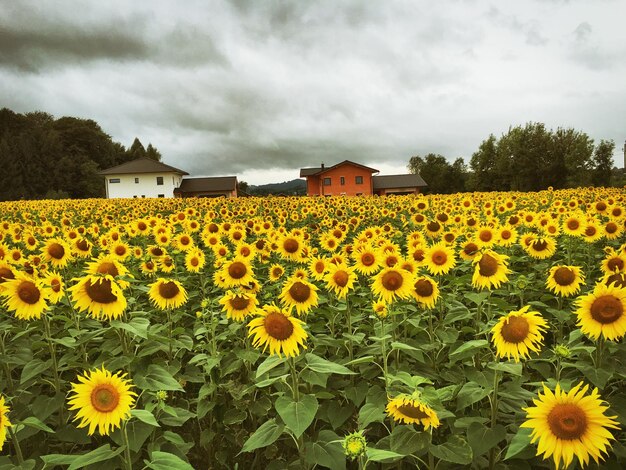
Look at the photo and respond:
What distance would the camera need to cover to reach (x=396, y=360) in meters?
3.67

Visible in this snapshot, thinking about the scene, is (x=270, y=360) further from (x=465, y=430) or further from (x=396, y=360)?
(x=465, y=430)

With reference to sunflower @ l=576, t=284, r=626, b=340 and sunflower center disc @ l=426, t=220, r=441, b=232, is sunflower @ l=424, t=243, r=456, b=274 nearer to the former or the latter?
sunflower @ l=576, t=284, r=626, b=340

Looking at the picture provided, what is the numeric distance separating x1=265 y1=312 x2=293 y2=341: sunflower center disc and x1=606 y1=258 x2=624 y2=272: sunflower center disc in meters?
3.69

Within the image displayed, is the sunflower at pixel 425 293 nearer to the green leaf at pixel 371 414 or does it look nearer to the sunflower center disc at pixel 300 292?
the sunflower center disc at pixel 300 292

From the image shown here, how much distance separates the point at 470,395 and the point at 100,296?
9.40 feet

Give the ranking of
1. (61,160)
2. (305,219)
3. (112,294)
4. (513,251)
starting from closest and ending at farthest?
(112,294) → (513,251) → (305,219) → (61,160)

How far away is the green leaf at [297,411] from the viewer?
2445mm

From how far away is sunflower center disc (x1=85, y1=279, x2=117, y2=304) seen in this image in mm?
3275

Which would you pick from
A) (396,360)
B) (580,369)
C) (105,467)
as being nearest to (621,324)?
(580,369)

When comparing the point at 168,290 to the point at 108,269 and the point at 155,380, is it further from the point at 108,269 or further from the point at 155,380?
the point at 155,380

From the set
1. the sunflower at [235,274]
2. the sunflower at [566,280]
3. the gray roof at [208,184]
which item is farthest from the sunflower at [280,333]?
the gray roof at [208,184]

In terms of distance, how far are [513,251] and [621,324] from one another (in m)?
4.36

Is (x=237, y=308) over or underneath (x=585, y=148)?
underneath

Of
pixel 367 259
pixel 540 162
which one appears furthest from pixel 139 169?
pixel 367 259
